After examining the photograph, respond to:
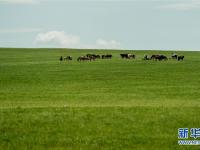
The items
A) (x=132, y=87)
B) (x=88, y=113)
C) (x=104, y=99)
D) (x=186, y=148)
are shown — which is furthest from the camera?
(x=132, y=87)

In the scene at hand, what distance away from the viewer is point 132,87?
1419 inches

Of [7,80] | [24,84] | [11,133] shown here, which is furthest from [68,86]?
[11,133]

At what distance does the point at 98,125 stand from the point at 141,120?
154 centimetres

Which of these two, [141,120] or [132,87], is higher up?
[132,87]

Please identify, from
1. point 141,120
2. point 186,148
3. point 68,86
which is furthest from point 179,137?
point 68,86

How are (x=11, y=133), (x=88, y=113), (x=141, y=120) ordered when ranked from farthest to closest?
1. (x=88, y=113)
2. (x=141, y=120)
3. (x=11, y=133)

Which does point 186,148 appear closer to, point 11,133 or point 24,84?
point 11,133

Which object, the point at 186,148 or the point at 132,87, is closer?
the point at 186,148

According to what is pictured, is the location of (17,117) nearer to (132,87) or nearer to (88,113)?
(88,113)

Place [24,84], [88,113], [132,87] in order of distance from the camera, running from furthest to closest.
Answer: [24,84] → [132,87] → [88,113]

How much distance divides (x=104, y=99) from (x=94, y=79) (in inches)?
679

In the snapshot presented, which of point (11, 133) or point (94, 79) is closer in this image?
point (11, 133)

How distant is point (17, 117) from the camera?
18.0 metres

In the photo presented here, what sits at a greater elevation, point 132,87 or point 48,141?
point 132,87
